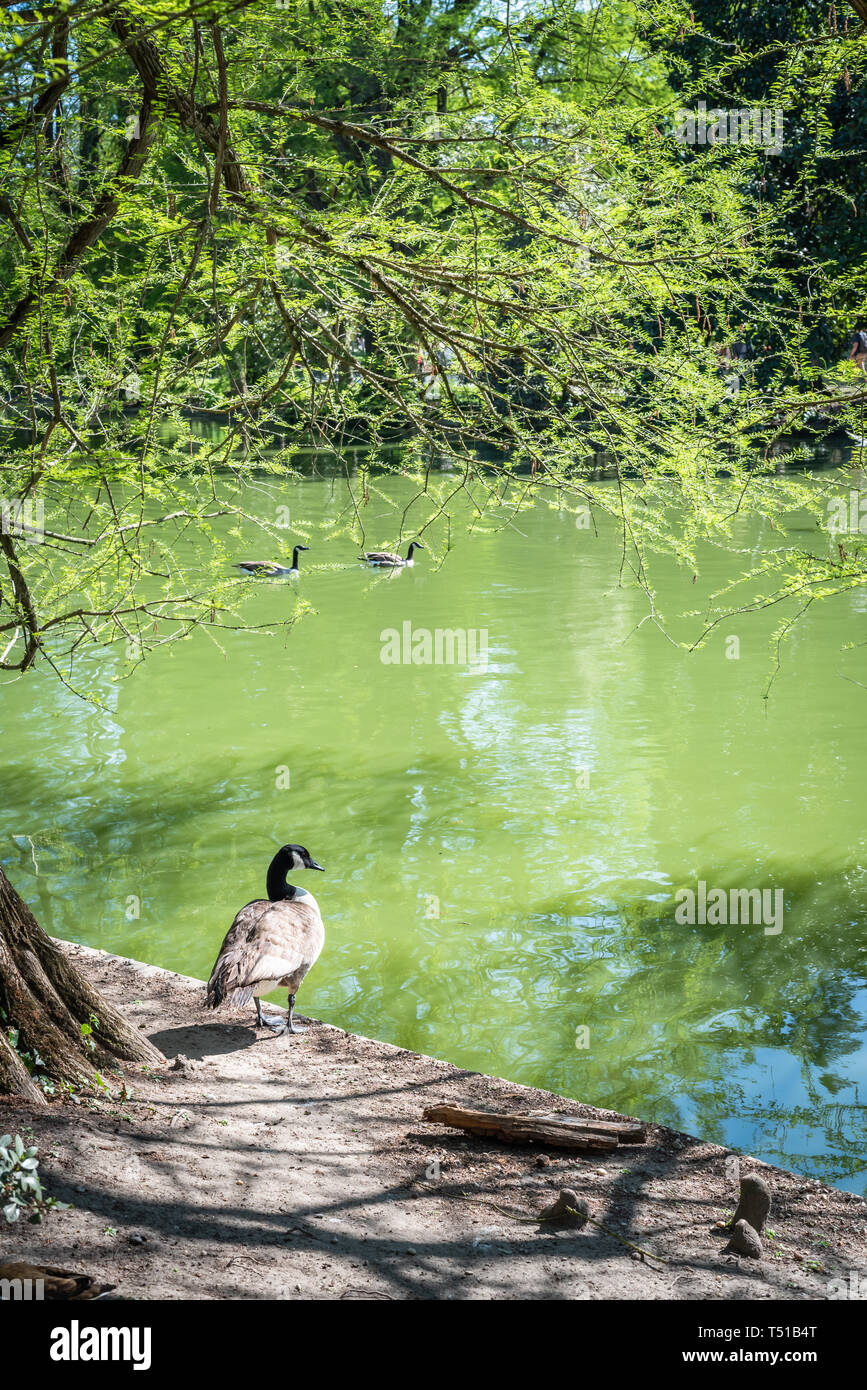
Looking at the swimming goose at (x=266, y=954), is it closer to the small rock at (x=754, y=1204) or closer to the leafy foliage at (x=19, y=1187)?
the leafy foliage at (x=19, y=1187)

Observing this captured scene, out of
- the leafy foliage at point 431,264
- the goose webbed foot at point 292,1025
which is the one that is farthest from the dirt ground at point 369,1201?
the leafy foliage at point 431,264

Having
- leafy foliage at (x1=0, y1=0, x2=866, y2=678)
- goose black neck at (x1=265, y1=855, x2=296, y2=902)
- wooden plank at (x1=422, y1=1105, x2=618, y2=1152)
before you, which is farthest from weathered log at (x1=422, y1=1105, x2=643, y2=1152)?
leafy foliage at (x1=0, y1=0, x2=866, y2=678)

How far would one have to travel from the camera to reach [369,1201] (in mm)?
4320

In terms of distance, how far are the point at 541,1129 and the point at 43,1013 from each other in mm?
2191

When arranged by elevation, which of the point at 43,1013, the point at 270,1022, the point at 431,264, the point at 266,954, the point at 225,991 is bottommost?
the point at 270,1022

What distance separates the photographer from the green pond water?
6.57m

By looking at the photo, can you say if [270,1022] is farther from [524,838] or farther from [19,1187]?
[524,838]

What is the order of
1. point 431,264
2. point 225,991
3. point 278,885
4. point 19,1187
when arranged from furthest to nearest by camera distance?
point 278,885
point 225,991
point 431,264
point 19,1187

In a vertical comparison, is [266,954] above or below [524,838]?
above

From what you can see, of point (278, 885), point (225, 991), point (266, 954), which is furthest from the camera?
point (278, 885)

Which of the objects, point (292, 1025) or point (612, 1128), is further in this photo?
point (292, 1025)

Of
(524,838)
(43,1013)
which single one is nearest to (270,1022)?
(43,1013)

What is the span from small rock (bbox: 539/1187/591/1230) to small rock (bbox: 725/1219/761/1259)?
0.54 meters
